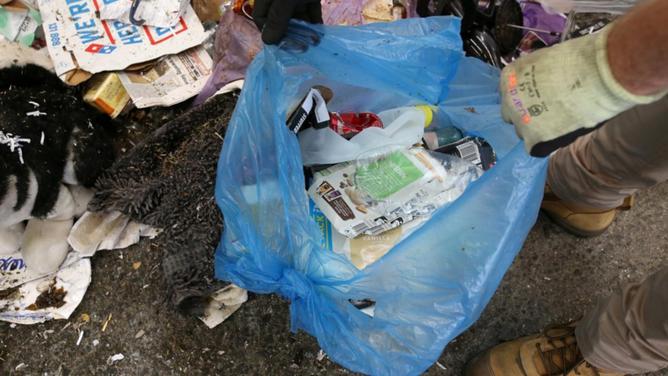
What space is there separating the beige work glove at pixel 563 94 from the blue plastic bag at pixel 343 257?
10 centimetres

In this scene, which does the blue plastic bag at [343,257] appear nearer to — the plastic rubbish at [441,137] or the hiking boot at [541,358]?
the plastic rubbish at [441,137]

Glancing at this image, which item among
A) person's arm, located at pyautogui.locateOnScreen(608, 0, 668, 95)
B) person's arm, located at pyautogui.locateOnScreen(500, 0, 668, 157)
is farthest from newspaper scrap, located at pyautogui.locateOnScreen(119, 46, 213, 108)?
person's arm, located at pyautogui.locateOnScreen(608, 0, 668, 95)

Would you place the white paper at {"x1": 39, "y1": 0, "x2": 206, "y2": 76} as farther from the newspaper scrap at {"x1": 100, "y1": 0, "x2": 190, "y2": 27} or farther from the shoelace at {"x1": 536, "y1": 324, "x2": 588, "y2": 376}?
the shoelace at {"x1": 536, "y1": 324, "x2": 588, "y2": 376}

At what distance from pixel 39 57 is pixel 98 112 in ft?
0.60

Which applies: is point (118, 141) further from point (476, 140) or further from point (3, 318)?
point (476, 140)

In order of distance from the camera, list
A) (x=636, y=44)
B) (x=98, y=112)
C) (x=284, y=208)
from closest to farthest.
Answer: (x=636, y=44) → (x=284, y=208) → (x=98, y=112)

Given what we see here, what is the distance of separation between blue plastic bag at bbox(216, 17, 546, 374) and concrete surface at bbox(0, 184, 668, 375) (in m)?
0.28

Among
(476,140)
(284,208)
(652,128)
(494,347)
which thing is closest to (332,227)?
(284,208)

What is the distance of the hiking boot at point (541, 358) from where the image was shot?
974 millimetres

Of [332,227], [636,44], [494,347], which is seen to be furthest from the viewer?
[494,347]

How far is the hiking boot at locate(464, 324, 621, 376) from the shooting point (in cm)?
97

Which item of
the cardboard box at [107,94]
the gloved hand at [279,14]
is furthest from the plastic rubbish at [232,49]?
the gloved hand at [279,14]

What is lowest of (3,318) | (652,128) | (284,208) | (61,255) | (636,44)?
(3,318)

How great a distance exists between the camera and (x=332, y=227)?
887mm
